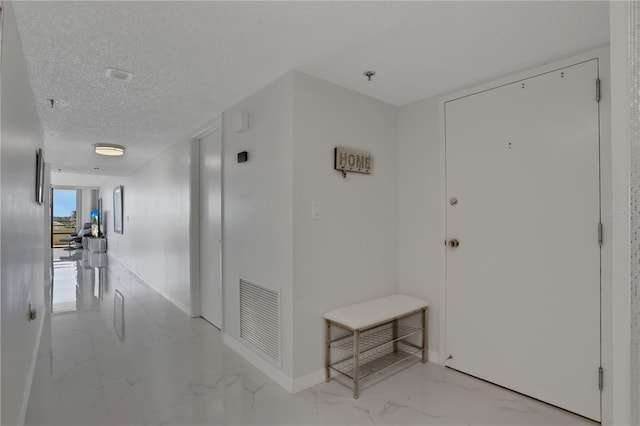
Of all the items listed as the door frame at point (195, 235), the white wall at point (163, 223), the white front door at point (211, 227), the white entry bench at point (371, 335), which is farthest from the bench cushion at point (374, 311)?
the white wall at point (163, 223)

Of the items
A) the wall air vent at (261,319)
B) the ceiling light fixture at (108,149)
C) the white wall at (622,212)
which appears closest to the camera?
the white wall at (622,212)

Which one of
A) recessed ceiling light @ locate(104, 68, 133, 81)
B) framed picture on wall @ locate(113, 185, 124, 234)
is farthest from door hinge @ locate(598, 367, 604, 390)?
framed picture on wall @ locate(113, 185, 124, 234)

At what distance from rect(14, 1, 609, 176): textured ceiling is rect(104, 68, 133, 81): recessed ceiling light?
5 cm

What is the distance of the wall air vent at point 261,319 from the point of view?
8.51 feet

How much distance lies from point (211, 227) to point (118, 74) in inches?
75.7

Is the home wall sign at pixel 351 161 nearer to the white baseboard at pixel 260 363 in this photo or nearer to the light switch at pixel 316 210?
the light switch at pixel 316 210

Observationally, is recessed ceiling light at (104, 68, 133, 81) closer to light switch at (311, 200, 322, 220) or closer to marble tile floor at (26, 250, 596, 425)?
light switch at (311, 200, 322, 220)

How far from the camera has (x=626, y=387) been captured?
0.79 m

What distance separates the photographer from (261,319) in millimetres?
2766

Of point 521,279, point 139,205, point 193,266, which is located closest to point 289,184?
point 521,279

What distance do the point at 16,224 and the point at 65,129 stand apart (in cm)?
273

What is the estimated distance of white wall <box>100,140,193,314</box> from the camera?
4.38 meters

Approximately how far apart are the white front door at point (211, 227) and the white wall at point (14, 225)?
5.47 ft

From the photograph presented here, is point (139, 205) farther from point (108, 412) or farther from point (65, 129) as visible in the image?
point (108, 412)
